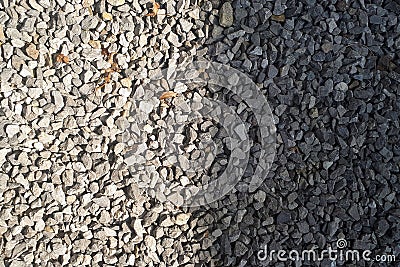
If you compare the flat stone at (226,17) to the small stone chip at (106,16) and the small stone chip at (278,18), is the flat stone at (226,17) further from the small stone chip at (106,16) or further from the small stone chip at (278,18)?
the small stone chip at (106,16)

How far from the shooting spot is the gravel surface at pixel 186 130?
5.55 ft

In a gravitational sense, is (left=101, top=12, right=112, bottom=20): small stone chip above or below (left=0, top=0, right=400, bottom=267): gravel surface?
above

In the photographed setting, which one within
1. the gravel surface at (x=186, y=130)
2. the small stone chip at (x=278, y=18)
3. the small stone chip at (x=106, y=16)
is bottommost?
the gravel surface at (x=186, y=130)

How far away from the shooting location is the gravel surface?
1692mm

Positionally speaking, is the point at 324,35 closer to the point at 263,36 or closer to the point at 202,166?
the point at 263,36

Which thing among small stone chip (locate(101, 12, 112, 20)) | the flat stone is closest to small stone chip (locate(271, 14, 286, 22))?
the flat stone

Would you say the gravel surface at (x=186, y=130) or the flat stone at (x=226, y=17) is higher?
the flat stone at (x=226, y=17)

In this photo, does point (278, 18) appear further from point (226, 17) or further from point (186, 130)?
point (186, 130)

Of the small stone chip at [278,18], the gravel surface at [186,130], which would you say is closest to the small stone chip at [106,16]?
the gravel surface at [186,130]

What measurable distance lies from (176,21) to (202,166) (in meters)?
0.48

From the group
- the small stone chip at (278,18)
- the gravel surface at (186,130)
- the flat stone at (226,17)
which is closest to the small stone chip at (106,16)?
the gravel surface at (186,130)

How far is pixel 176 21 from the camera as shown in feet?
5.77

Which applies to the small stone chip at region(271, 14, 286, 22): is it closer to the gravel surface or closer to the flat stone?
the gravel surface

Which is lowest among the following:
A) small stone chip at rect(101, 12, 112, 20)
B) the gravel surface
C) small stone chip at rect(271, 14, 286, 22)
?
the gravel surface
